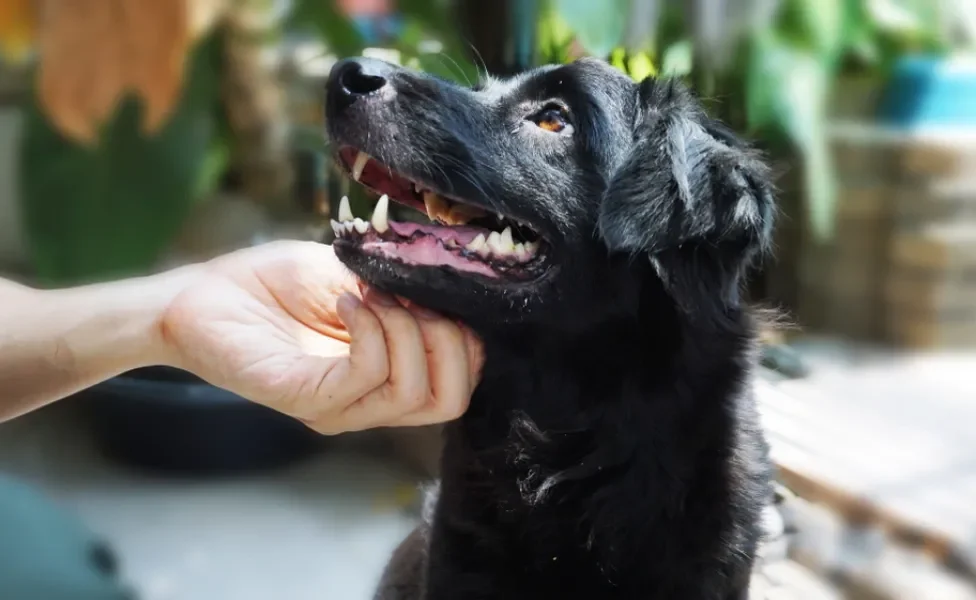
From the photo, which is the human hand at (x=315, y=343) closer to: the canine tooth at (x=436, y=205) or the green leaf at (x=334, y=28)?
the canine tooth at (x=436, y=205)

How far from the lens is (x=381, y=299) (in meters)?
0.55

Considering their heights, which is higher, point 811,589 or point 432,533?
point 432,533

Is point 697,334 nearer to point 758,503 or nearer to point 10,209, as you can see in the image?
point 758,503

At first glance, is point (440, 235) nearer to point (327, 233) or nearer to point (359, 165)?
point (359, 165)

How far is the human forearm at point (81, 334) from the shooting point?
667mm

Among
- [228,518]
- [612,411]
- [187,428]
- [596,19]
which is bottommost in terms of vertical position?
[228,518]

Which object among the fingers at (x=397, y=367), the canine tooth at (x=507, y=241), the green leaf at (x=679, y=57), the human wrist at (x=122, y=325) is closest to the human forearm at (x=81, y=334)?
the human wrist at (x=122, y=325)

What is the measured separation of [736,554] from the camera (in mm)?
607

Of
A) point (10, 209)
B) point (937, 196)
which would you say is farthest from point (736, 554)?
point (10, 209)

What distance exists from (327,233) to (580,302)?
0.37m

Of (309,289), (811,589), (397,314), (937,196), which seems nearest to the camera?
(397,314)

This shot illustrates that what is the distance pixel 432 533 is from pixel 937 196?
794 millimetres

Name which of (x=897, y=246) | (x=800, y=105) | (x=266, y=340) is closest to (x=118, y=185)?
(x=266, y=340)

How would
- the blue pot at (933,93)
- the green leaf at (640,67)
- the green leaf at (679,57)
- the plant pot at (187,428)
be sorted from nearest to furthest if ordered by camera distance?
the green leaf at (640,67) < the green leaf at (679,57) < the blue pot at (933,93) < the plant pot at (187,428)
